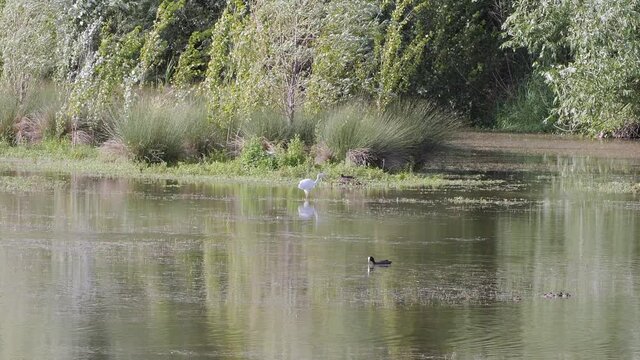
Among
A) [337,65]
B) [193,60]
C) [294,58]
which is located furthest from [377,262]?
[193,60]

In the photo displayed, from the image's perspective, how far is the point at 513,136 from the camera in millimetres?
40281

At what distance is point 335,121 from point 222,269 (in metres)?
10.7

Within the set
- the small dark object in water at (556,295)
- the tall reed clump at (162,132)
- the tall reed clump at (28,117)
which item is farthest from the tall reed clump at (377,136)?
the small dark object in water at (556,295)

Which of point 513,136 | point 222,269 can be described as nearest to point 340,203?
point 222,269

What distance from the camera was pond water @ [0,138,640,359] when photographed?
404 inches

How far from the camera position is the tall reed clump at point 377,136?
23719mm

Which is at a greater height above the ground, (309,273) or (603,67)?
(603,67)

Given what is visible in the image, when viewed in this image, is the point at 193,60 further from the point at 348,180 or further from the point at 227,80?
the point at 348,180

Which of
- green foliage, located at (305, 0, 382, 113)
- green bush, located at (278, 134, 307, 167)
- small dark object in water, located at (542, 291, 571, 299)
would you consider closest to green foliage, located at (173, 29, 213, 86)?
green foliage, located at (305, 0, 382, 113)

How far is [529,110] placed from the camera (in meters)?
43.0

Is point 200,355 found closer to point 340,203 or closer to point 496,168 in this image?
point 340,203

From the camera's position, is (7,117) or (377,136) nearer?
(377,136)

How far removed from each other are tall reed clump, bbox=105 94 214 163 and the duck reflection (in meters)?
5.40

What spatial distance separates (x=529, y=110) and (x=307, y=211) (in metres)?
25.6
